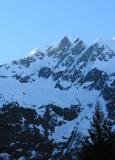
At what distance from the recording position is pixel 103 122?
26.6 meters

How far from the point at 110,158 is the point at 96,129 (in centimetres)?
242

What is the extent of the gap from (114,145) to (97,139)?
113cm

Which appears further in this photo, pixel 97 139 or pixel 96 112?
pixel 96 112

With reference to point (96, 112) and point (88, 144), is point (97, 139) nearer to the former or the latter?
point (88, 144)

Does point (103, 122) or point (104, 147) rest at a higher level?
point (103, 122)

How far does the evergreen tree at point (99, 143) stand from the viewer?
24.6 meters

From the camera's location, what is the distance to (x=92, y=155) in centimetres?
2478

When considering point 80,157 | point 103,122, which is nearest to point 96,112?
point 103,122

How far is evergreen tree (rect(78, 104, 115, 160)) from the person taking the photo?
80.9 ft

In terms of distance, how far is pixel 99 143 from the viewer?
25266 mm

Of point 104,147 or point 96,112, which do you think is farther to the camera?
point 96,112

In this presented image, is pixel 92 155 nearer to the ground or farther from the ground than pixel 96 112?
nearer to the ground

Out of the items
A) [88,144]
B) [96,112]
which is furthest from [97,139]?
[96,112]

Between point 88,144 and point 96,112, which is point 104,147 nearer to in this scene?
point 88,144
